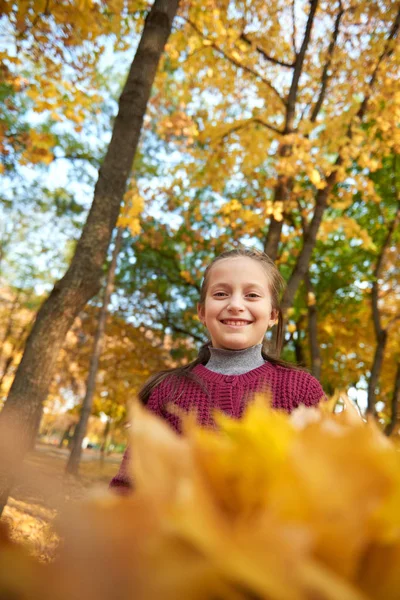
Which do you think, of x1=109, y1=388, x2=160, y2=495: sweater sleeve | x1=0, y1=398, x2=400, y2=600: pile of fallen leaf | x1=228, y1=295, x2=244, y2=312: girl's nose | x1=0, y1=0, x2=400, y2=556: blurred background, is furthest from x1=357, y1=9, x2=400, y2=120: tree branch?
x1=0, y1=398, x2=400, y2=600: pile of fallen leaf

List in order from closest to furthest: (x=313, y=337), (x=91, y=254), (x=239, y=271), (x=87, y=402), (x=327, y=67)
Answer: (x=239, y=271), (x=91, y=254), (x=327, y=67), (x=313, y=337), (x=87, y=402)

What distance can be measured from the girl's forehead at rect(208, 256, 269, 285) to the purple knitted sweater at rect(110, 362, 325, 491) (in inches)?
17.1

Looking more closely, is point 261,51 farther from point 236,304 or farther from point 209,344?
point 236,304

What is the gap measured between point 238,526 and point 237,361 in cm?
179

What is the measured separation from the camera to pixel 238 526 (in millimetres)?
275

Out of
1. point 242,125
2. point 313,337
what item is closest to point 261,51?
point 242,125

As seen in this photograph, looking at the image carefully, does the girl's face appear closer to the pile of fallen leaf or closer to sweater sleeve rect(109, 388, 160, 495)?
sweater sleeve rect(109, 388, 160, 495)

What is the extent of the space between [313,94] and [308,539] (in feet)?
25.5

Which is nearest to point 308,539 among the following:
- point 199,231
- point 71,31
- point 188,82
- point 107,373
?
point 71,31

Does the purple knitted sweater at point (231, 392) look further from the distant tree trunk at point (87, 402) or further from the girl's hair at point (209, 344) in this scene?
the distant tree trunk at point (87, 402)

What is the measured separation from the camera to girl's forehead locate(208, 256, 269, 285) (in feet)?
6.57

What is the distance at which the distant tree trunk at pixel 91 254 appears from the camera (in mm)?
2523

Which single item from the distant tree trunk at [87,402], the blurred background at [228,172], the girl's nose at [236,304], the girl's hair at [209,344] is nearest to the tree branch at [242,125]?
the blurred background at [228,172]

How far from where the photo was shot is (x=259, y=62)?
20.9 feet
